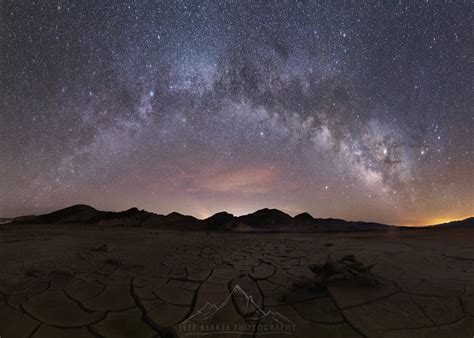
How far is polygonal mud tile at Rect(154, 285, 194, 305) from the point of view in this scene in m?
2.73

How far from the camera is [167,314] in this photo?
2432 millimetres

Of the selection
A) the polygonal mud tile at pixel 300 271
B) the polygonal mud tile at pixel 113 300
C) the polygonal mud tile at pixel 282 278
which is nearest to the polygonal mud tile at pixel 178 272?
the polygonal mud tile at pixel 113 300

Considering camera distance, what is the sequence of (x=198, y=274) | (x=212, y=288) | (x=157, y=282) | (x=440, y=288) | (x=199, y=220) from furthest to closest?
(x=199, y=220) → (x=198, y=274) → (x=157, y=282) → (x=212, y=288) → (x=440, y=288)

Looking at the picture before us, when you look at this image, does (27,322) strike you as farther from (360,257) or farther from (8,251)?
(360,257)

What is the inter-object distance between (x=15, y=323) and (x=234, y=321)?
2.02 metres

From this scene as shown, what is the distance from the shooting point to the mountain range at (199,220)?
1989cm

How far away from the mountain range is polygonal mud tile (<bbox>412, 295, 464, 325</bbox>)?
56.6ft

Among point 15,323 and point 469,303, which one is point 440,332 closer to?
point 469,303

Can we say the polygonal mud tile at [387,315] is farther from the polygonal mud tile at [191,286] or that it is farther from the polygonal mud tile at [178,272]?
the polygonal mud tile at [178,272]

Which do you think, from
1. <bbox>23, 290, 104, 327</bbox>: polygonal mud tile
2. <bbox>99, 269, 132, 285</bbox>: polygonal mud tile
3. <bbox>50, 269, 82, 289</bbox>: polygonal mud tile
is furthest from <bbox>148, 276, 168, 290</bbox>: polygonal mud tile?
<bbox>50, 269, 82, 289</bbox>: polygonal mud tile

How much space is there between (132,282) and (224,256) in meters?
2.09

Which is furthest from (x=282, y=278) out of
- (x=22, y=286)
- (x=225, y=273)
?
(x=22, y=286)

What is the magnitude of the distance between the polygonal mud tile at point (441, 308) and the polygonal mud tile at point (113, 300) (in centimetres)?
298

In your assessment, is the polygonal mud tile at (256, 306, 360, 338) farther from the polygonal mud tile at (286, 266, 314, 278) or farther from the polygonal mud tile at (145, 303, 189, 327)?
the polygonal mud tile at (286, 266, 314, 278)
